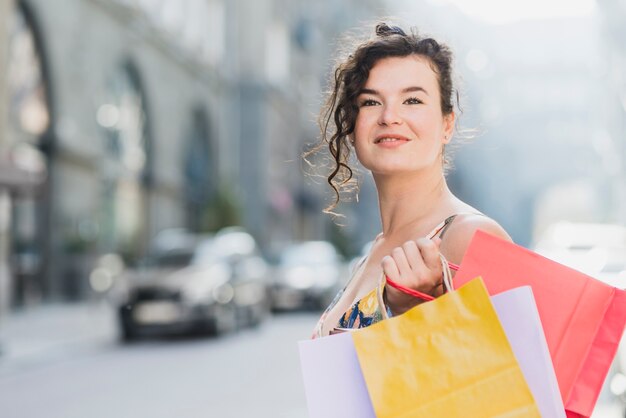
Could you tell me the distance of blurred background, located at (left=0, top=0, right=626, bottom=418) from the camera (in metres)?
10.9

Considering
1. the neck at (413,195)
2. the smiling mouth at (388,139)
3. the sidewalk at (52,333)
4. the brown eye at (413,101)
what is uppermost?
the brown eye at (413,101)

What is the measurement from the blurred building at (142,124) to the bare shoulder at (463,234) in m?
15.0

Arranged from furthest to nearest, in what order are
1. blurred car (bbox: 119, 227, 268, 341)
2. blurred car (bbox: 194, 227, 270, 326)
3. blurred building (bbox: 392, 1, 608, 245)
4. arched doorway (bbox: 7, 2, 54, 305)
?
blurred building (bbox: 392, 1, 608, 245) → arched doorway (bbox: 7, 2, 54, 305) → blurred car (bbox: 194, 227, 270, 326) → blurred car (bbox: 119, 227, 268, 341)

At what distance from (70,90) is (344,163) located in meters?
23.5

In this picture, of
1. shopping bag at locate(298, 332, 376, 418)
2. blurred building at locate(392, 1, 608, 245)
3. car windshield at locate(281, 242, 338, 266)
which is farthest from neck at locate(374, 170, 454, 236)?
blurred building at locate(392, 1, 608, 245)

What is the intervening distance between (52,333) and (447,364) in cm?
1625

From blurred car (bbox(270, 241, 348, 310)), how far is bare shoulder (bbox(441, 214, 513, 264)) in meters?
21.9

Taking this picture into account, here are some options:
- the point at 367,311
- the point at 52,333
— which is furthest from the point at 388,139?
the point at 52,333

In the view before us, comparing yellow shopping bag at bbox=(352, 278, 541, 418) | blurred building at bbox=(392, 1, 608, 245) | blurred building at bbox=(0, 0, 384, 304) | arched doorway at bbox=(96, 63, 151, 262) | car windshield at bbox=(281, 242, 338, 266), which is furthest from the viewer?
blurred building at bbox=(392, 1, 608, 245)

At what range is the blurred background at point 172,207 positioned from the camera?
35.9 ft

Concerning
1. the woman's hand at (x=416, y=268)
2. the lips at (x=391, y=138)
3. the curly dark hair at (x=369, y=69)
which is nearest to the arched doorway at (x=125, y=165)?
the curly dark hair at (x=369, y=69)

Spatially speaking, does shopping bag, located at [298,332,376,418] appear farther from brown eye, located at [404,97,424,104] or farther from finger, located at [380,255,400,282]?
brown eye, located at [404,97,424,104]

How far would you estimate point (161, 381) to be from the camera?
37.8 ft

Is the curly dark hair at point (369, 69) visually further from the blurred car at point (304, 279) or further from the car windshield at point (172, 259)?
the blurred car at point (304, 279)
